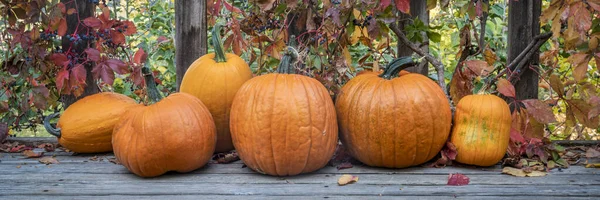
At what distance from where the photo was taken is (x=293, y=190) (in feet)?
7.11

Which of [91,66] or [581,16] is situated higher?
[581,16]

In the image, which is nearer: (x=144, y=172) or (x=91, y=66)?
(x=144, y=172)

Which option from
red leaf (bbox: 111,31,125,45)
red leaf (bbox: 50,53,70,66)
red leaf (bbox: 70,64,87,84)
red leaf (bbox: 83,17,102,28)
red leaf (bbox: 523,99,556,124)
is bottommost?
red leaf (bbox: 523,99,556,124)

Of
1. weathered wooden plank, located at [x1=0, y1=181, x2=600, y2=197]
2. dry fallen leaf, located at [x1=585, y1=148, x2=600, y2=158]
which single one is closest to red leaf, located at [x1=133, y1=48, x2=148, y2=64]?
weathered wooden plank, located at [x1=0, y1=181, x2=600, y2=197]

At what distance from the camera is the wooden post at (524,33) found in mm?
2865

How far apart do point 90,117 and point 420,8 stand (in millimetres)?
1575

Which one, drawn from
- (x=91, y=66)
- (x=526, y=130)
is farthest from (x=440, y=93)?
(x=91, y=66)

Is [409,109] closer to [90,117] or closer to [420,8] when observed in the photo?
[420,8]

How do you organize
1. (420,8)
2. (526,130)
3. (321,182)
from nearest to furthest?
(321,182)
(526,130)
(420,8)

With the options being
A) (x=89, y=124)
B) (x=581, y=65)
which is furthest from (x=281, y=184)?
(x=581, y=65)

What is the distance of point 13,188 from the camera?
2207mm

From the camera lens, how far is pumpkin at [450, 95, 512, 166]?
2426 mm

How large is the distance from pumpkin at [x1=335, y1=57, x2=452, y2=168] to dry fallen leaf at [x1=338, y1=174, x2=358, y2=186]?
0.53ft

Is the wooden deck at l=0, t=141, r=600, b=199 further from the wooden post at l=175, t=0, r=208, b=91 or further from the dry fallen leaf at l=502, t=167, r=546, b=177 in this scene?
the wooden post at l=175, t=0, r=208, b=91
